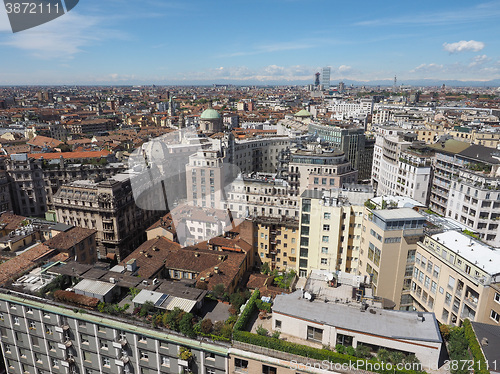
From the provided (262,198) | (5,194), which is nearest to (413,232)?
(262,198)

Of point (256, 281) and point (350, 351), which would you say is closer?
point (350, 351)

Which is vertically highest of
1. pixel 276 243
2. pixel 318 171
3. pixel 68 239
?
pixel 318 171

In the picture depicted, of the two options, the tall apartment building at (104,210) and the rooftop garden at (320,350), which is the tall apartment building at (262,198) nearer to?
the tall apartment building at (104,210)

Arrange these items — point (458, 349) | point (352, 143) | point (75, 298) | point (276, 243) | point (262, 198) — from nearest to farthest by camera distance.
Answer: point (458, 349)
point (75, 298)
point (276, 243)
point (262, 198)
point (352, 143)

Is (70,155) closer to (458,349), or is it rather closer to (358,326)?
(358,326)

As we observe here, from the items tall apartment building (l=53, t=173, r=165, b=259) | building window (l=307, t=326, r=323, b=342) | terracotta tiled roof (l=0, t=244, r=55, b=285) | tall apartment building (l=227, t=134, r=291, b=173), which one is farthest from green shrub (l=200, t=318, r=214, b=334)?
tall apartment building (l=227, t=134, r=291, b=173)
